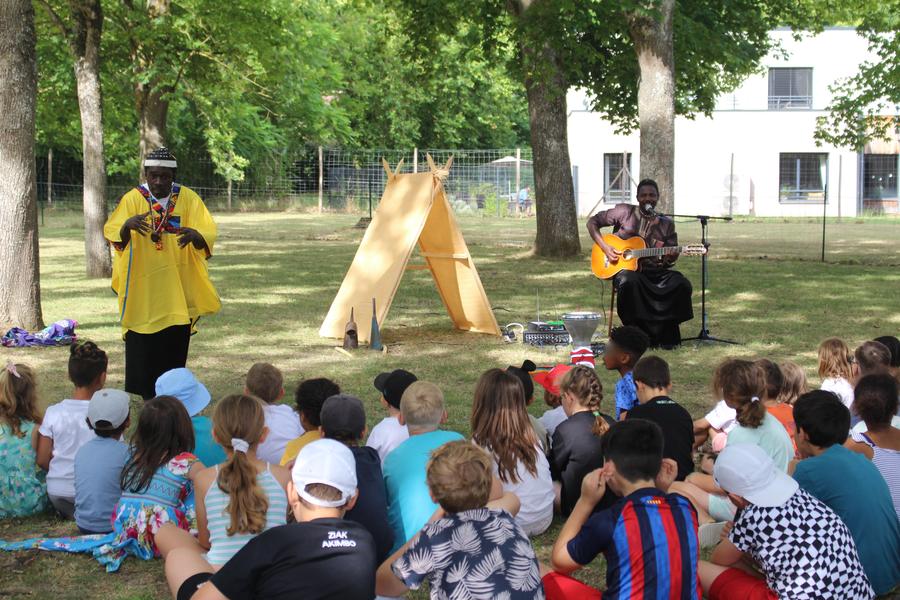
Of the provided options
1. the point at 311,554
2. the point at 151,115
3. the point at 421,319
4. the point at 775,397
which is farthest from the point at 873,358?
the point at 151,115

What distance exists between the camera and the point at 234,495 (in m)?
3.91

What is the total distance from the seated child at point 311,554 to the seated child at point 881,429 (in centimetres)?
242

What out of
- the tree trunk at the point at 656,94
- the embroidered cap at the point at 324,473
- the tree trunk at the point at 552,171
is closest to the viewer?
the embroidered cap at the point at 324,473

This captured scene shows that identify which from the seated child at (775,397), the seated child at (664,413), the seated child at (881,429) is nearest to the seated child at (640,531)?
the seated child at (664,413)

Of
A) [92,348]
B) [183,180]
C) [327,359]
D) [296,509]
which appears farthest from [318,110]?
[296,509]

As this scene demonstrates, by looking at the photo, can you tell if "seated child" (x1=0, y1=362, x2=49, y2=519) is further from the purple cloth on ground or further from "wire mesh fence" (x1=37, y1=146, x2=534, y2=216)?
"wire mesh fence" (x1=37, y1=146, x2=534, y2=216)

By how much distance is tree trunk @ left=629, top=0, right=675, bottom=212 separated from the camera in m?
17.1

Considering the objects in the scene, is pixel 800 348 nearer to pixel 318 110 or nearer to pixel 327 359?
pixel 327 359

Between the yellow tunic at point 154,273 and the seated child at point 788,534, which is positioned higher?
the yellow tunic at point 154,273

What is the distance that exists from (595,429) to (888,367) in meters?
1.87

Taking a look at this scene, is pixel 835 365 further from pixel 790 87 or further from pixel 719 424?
pixel 790 87

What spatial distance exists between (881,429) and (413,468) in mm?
2077

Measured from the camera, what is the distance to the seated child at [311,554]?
10.8 feet

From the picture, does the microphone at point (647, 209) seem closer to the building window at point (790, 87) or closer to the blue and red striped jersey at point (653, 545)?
the blue and red striped jersey at point (653, 545)
